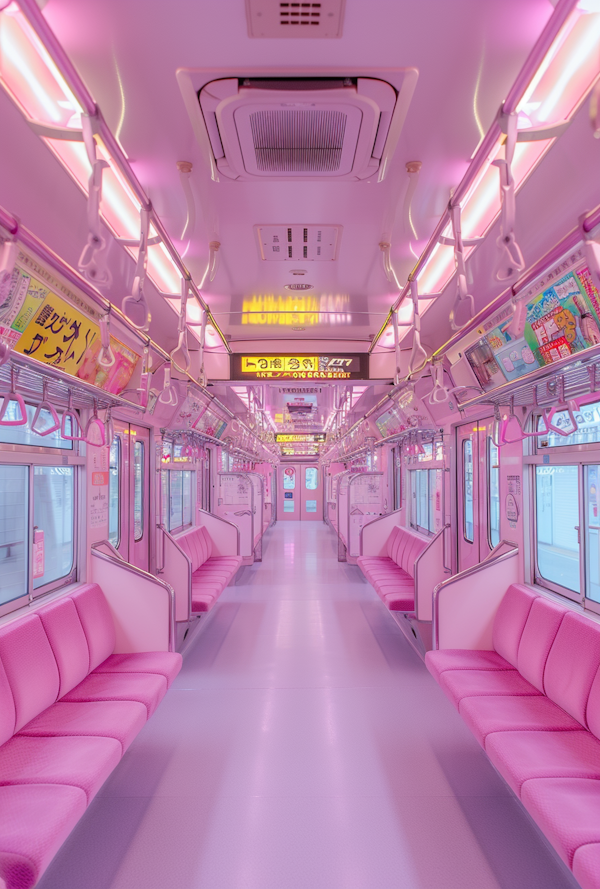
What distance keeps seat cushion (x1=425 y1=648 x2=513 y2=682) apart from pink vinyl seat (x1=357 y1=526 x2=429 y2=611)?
1588 millimetres

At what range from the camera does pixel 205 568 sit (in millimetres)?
7879

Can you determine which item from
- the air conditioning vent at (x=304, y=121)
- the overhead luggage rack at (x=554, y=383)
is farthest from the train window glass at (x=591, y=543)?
the air conditioning vent at (x=304, y=121)

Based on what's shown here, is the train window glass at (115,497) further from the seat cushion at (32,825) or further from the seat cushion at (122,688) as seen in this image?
the seat cushion at (32,825)

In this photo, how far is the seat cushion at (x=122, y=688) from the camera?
316 centimetres

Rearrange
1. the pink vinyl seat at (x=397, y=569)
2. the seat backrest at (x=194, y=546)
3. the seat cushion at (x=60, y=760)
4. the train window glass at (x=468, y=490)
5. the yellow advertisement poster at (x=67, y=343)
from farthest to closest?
the seat backrest at (x=194, y=546) < the train window glass at (x=468, y=490) < the pink vinyl seat at (x=397, y=569) < the yellow advertisement poster at (x=67, y=343) < the seat cushion at (x=60, y=760)

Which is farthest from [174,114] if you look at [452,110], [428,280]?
[428,280]

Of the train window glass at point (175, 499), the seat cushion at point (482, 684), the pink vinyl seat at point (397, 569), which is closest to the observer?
the seat cushion at point (482, 684)

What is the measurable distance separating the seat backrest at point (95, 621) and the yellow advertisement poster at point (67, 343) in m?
1.64

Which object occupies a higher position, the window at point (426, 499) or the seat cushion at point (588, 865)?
the window at point (426, 499)

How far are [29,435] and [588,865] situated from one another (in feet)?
12.8

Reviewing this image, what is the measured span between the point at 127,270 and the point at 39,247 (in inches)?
68.8

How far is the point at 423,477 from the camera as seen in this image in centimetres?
804

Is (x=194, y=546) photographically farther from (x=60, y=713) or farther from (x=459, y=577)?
(x=60, y=713)

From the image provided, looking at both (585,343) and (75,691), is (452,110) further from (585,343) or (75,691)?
(75,691)
